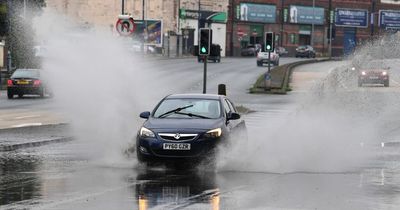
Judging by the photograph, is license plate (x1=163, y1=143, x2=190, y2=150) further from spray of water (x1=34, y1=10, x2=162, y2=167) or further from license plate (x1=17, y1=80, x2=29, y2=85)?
license plate (x1=17, y1=80, x2=29, y2=85)

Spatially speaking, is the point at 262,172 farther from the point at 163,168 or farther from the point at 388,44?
the point at 388,44

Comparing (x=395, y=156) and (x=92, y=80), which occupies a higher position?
(x=92, y=80)

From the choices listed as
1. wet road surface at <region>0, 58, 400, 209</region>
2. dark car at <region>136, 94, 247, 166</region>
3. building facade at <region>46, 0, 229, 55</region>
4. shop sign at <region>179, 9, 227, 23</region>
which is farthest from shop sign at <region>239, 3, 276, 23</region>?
dark car at <region>136, 94, 247, 166</region>

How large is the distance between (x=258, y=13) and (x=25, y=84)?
72665mm

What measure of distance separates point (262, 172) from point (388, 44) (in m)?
32.1

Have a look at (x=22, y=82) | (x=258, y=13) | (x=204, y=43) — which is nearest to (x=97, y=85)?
(x=204, y=43)

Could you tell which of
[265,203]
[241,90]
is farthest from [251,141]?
[241,90]

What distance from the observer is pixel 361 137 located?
938 inches

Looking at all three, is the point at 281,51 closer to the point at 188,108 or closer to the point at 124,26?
the point at 124,26

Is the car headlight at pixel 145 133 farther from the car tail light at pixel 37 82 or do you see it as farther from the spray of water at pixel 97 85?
the car tail light at pixel 37 82

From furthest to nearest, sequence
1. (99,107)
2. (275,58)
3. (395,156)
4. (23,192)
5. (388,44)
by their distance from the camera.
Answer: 1. (275,58)
2. (388,44)
3. (99,107)
4. (395,156)
5. (23,192)

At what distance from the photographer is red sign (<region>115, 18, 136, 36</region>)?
2794cm

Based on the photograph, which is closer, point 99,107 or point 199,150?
point 199,150

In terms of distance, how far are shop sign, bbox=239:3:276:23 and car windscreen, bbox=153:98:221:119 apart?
94.8 metres
